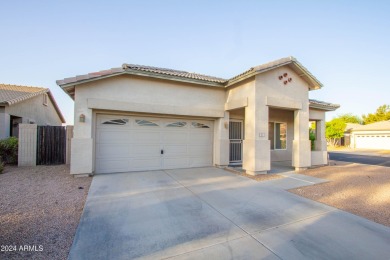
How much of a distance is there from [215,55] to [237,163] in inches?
323

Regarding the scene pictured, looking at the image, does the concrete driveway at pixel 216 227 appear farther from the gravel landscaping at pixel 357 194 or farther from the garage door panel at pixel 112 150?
the garage door panel at pixel 112 150

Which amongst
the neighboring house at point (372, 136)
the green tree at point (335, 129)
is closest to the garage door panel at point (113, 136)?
the green tree at point (335, 129)

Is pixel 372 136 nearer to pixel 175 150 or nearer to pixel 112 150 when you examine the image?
pixel 175 150

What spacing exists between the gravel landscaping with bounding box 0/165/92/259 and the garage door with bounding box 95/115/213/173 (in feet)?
4.99

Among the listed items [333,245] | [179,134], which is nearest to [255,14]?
[179,134]

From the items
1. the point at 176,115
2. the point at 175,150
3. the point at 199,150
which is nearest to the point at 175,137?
the point at 175,150

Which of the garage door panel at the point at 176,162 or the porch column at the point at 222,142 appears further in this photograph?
the porch column at the point at 222,142

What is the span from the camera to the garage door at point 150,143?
8062 millimetres

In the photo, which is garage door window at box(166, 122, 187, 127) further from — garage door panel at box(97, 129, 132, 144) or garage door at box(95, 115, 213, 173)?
garage door panel at box(97, 129, 132, 144)

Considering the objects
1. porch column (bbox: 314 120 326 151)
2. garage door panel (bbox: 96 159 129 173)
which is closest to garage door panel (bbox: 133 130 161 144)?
garage door panel (bbox: 96 159 129 173)

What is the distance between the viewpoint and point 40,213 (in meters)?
4.05

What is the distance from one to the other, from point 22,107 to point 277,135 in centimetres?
1958

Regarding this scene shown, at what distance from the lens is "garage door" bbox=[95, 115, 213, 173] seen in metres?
8.06

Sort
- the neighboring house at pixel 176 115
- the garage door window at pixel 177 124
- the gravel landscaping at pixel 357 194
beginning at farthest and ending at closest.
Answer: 1. the garage door window at pixel 177 124
2. the neighboring house at pixel 176 115
3. the gravel landscaping at pixel 357 194
